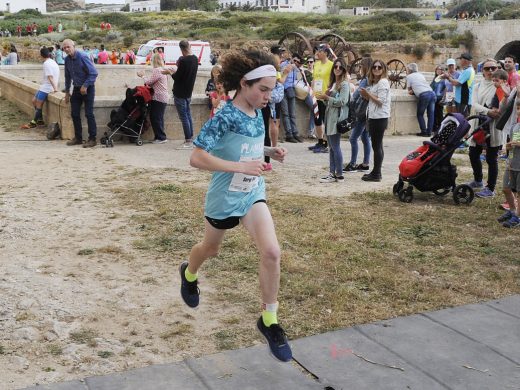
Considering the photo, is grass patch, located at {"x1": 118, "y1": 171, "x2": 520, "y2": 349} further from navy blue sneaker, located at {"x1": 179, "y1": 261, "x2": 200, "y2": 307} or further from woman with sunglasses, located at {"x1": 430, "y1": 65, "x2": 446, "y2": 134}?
woman with sunglasses, located at {"x1": 430, "y1": 65, "x2": 446, "y2": 134}

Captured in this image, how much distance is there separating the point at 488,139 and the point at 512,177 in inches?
56.4

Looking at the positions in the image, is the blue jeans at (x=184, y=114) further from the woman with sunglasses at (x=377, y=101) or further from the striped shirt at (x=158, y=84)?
the woman with sunglasses at (x=377, y=101)

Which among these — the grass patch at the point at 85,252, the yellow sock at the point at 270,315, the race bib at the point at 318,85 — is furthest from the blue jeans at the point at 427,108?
the yellow sock at the point at 270,315

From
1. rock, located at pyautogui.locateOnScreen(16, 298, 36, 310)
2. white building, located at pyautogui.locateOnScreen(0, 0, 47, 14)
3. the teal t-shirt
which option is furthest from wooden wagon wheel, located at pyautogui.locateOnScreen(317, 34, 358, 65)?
white building, located at pyautogui.locateOnScreen(0, 0, 47, 14)

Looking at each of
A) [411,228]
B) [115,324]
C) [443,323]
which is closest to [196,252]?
[115,324]

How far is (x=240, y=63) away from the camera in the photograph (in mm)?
4219

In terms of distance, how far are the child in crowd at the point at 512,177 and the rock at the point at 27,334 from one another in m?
4.88

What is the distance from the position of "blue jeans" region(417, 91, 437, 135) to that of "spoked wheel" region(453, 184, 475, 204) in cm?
645

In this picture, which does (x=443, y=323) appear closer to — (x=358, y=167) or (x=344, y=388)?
(x=344, y=388)

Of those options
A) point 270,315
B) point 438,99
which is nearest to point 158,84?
point 438,99

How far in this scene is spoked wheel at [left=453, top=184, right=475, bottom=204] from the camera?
27.8ft

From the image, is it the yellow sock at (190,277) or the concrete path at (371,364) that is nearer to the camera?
the concrete path at (371,364)

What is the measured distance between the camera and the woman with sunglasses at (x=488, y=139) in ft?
28.5

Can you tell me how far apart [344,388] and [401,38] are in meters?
59.6
